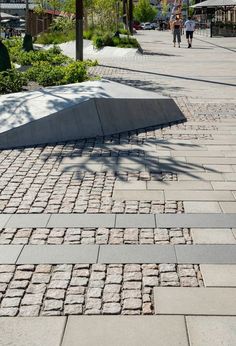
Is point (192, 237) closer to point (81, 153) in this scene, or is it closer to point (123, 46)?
point (81, 153)

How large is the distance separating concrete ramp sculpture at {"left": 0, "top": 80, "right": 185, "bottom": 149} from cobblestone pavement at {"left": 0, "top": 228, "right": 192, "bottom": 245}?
3546 mm

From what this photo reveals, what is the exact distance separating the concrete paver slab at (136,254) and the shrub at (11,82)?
836cm

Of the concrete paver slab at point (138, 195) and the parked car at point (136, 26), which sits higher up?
the parked car at point (136, 26)

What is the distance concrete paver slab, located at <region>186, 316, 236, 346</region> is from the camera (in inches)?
129

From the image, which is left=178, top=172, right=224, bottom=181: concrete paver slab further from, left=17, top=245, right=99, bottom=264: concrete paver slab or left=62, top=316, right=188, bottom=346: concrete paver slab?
left=62, top=316, right=188, bottom=346: concrete paver slab

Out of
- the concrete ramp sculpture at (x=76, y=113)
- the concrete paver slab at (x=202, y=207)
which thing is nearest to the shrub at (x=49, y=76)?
the concrete ramp sculpture at (x=76, y=113)

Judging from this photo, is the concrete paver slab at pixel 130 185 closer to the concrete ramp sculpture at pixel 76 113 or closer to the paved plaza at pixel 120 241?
the paved plaza at pixel 120 241

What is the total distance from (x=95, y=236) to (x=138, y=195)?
127 cm

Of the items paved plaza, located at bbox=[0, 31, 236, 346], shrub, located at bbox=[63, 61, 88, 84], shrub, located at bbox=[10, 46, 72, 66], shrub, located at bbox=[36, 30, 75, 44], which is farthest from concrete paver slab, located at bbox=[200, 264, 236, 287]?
shrub, located at bbox=[36, 30, 75, 44]

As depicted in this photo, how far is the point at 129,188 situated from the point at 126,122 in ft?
11.2

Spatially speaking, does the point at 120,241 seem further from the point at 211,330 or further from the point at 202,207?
the point at 211,330

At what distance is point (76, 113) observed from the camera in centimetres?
901

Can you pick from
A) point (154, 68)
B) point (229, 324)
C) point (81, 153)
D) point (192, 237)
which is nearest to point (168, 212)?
point (192, 237)

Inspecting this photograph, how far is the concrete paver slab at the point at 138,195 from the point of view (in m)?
5.91
